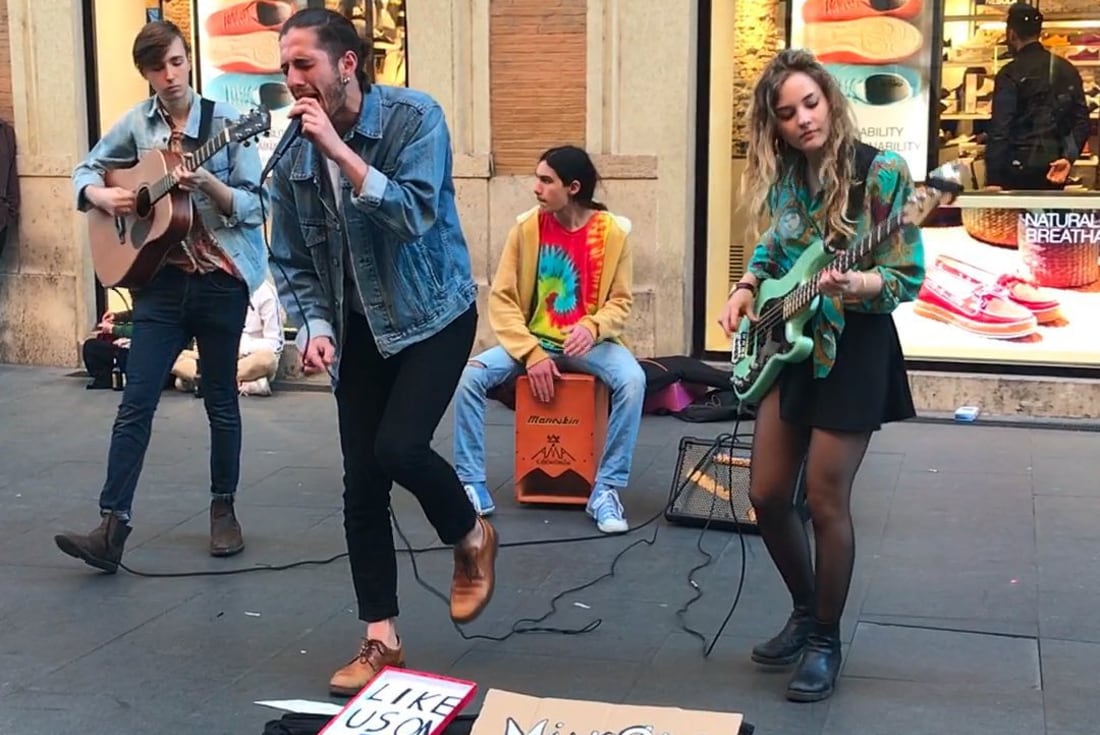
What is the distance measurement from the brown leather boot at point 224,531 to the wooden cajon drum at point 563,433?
1.21 meters

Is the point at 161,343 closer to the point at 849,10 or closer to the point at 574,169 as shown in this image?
the point at 574,169

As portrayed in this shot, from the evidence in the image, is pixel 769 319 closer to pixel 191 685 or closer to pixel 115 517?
pixel 191 685

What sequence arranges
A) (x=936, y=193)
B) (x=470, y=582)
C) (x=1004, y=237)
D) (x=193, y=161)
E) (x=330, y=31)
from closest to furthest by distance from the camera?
(x=936, y=193) < (x=330, y=31) < (x=470, y=582) < (x=193, y=161) < (x=1004, y=237)

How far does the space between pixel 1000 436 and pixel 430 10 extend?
394cm

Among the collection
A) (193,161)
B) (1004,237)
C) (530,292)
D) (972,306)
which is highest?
(193,161)

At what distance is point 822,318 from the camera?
375 cm

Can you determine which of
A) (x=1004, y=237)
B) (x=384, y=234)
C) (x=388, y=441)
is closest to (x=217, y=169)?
(x=384, y=234)

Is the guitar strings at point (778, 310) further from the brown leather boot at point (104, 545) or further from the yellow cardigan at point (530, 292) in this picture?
the brown leather boot at point (104, 545)

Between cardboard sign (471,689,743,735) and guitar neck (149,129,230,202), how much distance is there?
2445 mm

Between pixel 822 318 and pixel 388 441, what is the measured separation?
1172mm

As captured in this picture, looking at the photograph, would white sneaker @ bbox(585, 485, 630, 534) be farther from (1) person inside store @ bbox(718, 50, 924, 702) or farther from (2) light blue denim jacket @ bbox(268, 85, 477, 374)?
(2) light blue denim jacket @ bbox(268, 85, 477, 374)

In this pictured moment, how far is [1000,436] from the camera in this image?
7.25 meters

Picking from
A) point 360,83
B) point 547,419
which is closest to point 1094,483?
point 547,419

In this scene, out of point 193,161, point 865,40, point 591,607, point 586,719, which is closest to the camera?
point 586,719
